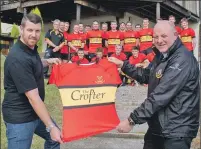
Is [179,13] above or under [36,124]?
above

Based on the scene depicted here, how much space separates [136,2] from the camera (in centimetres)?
1466

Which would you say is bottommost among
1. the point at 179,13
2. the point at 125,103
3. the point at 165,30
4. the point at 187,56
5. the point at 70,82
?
the point at 125,103

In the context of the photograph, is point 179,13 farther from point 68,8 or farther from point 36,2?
point 36,2

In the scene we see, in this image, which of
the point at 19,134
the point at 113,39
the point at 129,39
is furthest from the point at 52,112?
the point at 129,39

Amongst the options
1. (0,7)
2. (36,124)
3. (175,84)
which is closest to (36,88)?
(36,124)

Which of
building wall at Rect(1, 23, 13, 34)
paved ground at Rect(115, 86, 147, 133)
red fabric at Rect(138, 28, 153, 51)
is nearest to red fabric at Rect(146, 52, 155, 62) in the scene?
red fabric at Rect(138, 28, 153, 51)

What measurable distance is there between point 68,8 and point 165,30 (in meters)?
14.1

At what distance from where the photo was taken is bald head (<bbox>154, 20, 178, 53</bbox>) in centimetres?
326

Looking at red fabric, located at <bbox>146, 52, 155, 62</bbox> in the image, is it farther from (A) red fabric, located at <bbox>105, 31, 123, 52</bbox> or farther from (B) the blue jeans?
(B) the blue jeans

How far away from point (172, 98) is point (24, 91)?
4.59 ft

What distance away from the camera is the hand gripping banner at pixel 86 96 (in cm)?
372

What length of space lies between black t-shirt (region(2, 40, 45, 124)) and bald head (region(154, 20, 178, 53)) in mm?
1240

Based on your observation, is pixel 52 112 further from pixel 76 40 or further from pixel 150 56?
pixel 76 40

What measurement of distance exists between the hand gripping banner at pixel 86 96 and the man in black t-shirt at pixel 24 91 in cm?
43
